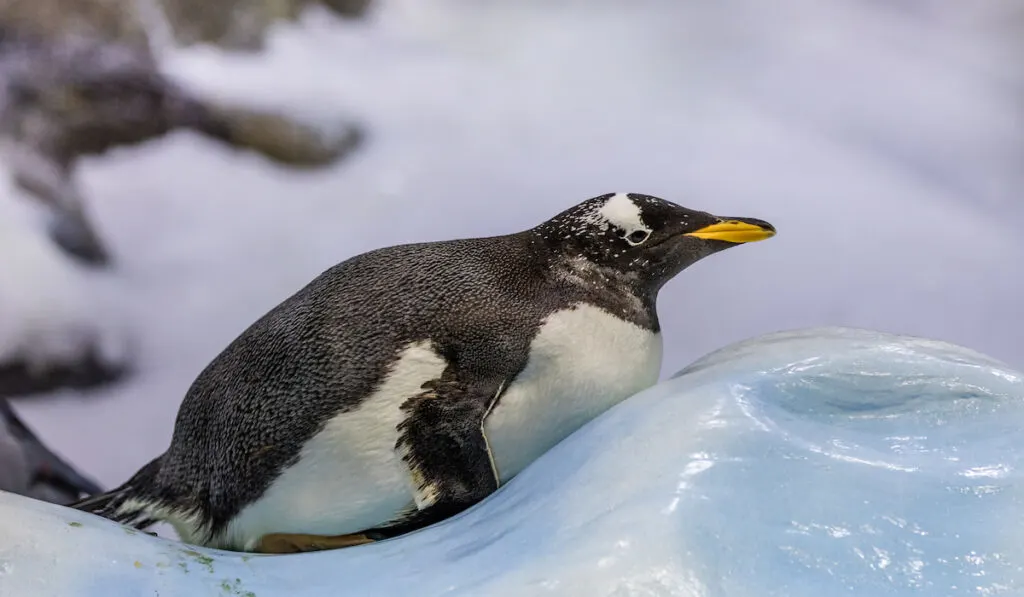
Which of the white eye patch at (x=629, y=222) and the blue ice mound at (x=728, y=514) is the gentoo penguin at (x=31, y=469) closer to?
the blue ice mound at (x=728, y=514)

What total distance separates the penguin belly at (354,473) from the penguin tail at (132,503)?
0.51ft

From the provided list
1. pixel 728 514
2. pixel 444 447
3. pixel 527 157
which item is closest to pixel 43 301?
pixel 527 157

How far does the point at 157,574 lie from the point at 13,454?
2.89 feet

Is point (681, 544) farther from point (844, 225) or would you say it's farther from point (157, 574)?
point (844, 225)

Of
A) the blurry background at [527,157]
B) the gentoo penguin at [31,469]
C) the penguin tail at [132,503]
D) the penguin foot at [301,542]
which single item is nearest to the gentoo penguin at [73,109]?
the blurry background at [527,157]

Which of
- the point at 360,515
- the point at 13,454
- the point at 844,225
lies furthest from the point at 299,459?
the point at 844,225

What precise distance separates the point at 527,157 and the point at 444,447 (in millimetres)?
1090

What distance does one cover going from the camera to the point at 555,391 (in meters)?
0.83

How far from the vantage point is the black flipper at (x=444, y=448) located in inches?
30.5

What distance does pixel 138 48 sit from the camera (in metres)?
1.59

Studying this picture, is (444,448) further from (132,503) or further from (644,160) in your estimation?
(644,160)

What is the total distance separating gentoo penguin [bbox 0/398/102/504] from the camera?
1.34 metres

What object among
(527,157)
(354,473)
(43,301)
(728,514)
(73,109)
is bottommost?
(728,514)

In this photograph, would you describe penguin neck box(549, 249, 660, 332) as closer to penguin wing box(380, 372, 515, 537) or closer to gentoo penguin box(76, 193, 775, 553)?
gentoo penguin box(76, 193, 775, 553)
